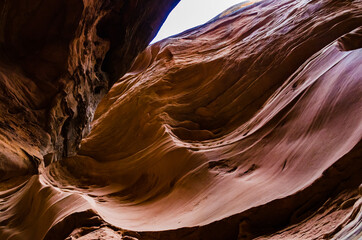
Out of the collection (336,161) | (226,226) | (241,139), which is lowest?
(226,226)

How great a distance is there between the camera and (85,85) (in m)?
6.31

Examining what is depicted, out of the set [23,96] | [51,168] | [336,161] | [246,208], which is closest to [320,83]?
[336,161]

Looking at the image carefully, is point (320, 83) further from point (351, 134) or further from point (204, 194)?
point (204, 194)

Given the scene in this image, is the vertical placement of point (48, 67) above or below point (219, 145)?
above

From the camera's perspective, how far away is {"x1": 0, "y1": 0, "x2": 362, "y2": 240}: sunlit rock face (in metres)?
3.89

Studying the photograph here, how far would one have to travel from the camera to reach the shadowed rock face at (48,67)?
181 inches

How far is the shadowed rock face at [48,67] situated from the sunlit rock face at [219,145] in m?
0.04

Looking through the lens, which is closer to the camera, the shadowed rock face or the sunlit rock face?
the sunlit rock face

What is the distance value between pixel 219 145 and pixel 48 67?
3.95m

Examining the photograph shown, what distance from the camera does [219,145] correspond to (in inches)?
269

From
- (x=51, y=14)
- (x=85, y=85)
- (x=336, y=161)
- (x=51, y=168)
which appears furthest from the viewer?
(x=51, y=168)

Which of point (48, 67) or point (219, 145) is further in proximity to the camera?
point (219, 145)

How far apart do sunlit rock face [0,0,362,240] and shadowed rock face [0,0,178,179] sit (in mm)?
44

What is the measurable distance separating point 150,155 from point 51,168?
3.05m
